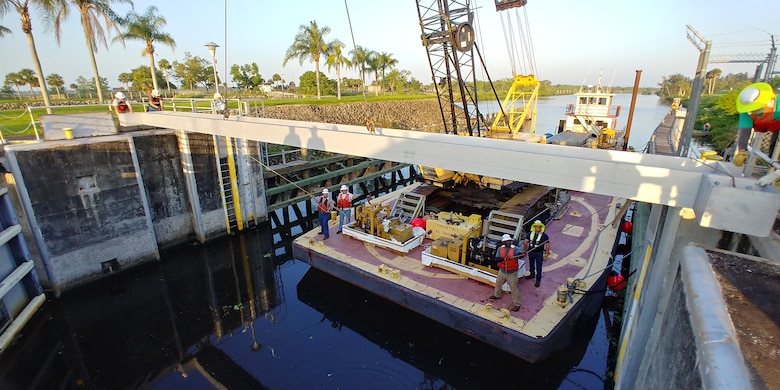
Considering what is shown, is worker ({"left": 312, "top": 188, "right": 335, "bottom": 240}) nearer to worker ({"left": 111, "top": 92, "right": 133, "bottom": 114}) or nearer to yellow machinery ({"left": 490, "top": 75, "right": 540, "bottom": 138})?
yellow machinery ({"left": 490, "top": 75, "right": 540, "bottom": 138})

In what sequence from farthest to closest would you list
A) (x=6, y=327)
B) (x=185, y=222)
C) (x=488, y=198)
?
1. (x=185, y=222)
2. (x=488, y=198)
3. (x=6, y=327)

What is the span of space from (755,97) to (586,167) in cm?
149

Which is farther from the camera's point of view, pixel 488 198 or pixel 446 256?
pixel 488 198

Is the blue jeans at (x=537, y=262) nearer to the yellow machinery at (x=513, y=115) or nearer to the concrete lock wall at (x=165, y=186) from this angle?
the yellow machinery at (x=513, y=115)

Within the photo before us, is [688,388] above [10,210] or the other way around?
above

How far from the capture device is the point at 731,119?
1130 inches

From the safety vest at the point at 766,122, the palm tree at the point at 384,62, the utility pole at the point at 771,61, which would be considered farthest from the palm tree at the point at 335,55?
the safety vest at the point at 766,122

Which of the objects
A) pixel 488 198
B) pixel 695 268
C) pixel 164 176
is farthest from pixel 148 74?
pixel 695 268

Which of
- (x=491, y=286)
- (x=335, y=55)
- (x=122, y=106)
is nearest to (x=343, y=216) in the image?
(x=491, y=286)

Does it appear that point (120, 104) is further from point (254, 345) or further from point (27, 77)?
point (27, 77)

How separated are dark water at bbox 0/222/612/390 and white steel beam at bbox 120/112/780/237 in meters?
3.87

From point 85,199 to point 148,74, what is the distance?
46.2 m

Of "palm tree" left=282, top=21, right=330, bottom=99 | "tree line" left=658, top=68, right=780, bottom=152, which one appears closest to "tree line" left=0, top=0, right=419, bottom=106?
"palm tree" left=282, top=21, right=330, bottom=99

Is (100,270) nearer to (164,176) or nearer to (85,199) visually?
(85,199)
